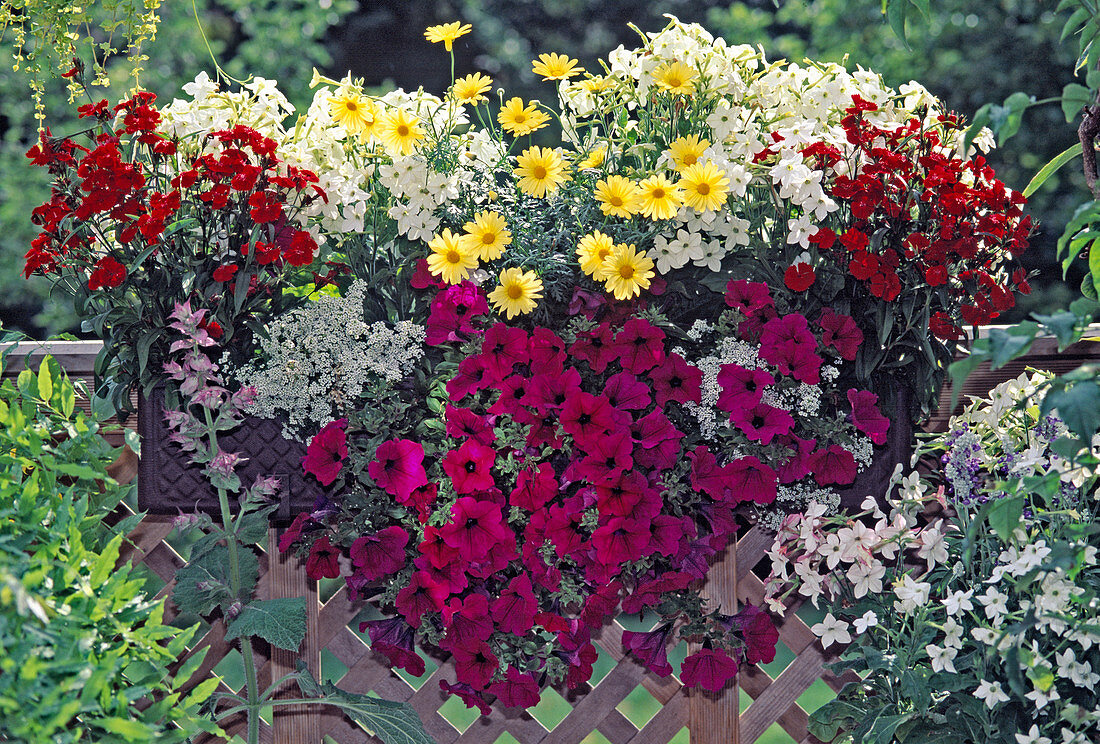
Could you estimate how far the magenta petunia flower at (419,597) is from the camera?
4.02ft

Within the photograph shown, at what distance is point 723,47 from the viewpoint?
1331mm

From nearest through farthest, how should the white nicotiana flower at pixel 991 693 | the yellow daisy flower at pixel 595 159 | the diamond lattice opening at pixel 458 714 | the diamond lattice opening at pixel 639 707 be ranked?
the white nicotiana flower at pixel 991 693 < the yellow daisy flower at pixel 595 159 < the diamond lattice opening at pixel 458 714 < the diamond lattice opening at pixel 639 707

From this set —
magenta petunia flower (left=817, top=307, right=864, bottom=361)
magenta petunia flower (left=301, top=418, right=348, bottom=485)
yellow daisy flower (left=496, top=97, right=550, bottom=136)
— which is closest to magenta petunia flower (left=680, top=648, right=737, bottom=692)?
magenta petunia flower (left=817, top=307, right=864, bottom=361)

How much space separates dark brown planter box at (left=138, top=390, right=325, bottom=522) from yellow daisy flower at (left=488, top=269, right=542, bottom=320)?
0.37 meters

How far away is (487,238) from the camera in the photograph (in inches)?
48.6

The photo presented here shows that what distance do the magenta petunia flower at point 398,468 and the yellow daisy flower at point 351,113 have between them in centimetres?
47

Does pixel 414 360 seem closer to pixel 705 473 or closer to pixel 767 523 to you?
pixel 705 473

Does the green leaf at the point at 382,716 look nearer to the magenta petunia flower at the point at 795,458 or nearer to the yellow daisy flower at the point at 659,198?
the magenta petunia flower at the point at 795,458

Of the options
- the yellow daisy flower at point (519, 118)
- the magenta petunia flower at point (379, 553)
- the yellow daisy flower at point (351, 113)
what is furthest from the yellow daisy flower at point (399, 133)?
the magenta petunia flower at point (379, 553)

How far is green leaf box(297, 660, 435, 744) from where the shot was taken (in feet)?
4.28

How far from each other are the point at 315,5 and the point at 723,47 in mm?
3651

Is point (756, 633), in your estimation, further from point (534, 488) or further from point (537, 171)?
point (537, 171)

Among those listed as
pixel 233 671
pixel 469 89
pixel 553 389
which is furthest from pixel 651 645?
pixel 233 671

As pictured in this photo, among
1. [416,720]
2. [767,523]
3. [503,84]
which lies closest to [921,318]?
[767,523]
